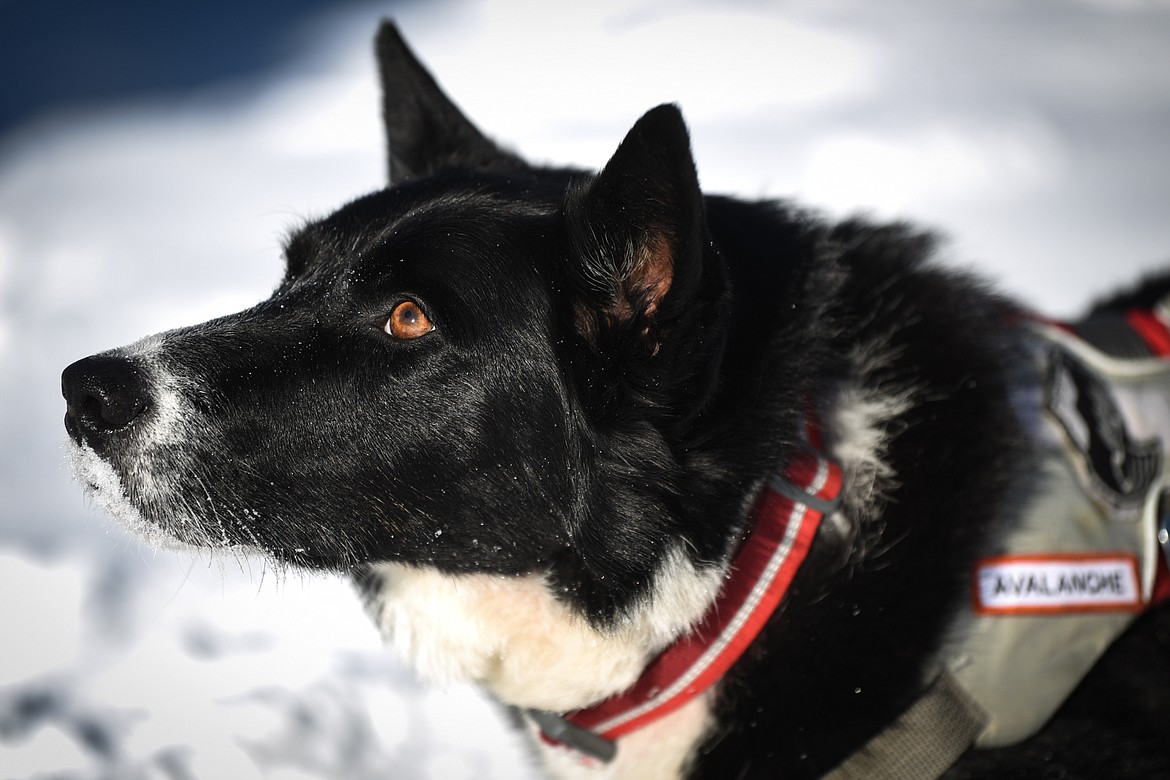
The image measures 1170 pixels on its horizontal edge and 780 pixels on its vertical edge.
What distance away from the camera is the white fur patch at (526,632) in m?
1.67

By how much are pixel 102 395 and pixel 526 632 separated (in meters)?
0.87

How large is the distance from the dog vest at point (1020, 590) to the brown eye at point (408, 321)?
0.69 m

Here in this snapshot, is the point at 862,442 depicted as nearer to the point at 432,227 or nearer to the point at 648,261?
the point at 648,261

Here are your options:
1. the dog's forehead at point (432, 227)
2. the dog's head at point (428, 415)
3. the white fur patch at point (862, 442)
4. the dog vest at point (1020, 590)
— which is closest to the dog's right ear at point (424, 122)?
the dog's forehead at point (432, 227)

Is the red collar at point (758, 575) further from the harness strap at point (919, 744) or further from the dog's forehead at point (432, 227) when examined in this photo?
the dog's forehead at point (432, 227)

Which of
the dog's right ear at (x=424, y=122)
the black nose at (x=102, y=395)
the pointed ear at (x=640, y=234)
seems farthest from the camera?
the dog's right ear at (x=424, y=122)

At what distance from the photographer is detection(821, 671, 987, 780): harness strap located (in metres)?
1.65

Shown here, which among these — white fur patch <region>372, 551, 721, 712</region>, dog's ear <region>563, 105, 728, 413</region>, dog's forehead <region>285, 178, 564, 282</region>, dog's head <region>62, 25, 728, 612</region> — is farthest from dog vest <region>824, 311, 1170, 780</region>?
dog's forehead <region>285, 178, 564, 282</region>

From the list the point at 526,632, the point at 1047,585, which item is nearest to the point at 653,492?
the point at 526,632

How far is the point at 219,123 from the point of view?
216 inches

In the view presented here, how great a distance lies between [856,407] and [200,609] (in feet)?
8.03

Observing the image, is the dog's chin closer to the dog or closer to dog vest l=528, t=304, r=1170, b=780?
the dog

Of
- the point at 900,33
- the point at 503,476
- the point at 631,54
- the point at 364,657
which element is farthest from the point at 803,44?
the point at 503,476

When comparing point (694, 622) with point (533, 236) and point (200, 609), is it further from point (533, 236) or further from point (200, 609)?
point (200, 609)
